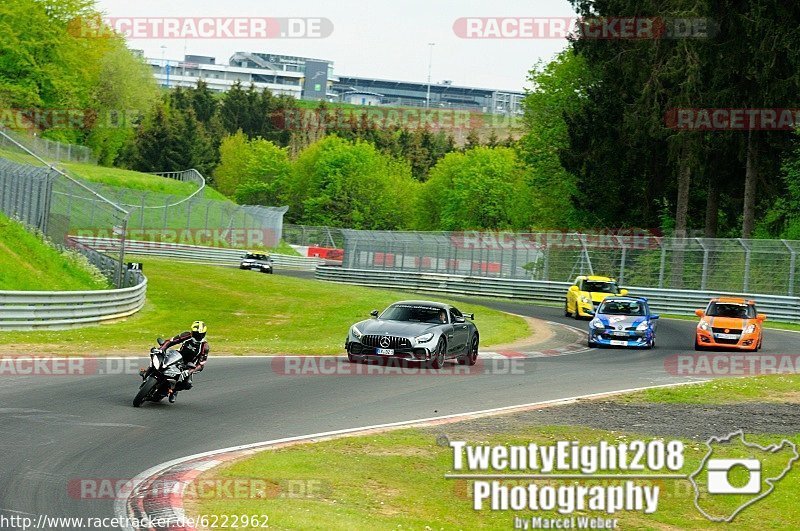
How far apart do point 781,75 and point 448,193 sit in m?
78.6

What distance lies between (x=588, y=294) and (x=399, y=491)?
29458 mm

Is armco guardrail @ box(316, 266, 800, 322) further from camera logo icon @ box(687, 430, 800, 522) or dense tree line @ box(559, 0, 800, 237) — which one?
camera logo icon @ box(687, 430, 800, 522)

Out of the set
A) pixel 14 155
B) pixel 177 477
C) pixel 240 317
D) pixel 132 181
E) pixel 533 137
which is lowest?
pixel 240 317

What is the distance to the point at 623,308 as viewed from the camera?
97.0 ft

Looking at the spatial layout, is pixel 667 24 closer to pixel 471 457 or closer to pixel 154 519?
pixel 471 457

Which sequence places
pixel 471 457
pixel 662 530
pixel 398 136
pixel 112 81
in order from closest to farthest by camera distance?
pixel 662 530
pixel 471 457
pixel 112 81
pixel 398 136

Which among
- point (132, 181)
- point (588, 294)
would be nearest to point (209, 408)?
point (588, 294)

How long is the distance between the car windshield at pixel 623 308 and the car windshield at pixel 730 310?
1.77 metres

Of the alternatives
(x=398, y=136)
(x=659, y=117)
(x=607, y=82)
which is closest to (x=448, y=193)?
(x=398, y=136)

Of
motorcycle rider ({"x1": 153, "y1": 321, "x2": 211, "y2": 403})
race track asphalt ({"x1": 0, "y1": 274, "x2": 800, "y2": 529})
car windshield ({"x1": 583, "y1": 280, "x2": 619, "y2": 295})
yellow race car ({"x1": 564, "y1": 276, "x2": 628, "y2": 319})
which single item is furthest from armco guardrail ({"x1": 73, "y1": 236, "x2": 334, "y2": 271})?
motorcycle rider ({"x1": 153, "y1": 321, "x2": 211, "y2": 403})

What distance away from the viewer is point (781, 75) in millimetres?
45156

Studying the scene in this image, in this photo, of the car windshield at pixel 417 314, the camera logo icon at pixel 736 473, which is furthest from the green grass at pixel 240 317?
the camera logo icon at pixel 736 473

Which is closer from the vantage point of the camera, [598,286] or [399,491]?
[399,491]

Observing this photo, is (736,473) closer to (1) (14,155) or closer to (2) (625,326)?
(2) (625,326)
